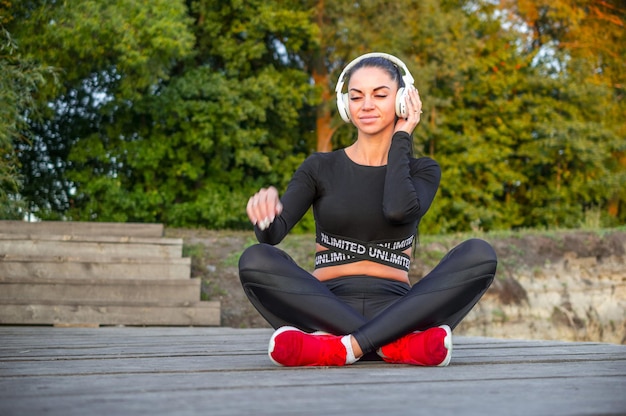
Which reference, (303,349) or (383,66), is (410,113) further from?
(303,349)

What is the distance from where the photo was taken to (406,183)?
9.83 feet

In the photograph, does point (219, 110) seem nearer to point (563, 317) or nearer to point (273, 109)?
point (273, 109)

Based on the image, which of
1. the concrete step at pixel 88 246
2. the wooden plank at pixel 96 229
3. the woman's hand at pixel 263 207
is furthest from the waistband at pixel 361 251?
the wooden plank at pixel 96 229

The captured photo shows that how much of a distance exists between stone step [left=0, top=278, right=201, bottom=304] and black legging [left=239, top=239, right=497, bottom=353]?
355 cm

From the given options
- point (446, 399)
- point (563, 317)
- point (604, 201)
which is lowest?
point (563, 317)

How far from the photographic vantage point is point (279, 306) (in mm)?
2920

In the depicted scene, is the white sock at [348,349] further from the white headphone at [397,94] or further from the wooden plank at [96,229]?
the wooden plank at [96,229]

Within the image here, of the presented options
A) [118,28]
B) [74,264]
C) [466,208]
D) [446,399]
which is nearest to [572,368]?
[446,399]

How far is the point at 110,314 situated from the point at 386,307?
3797 millimetres

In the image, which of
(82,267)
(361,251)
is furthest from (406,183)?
(82,267)

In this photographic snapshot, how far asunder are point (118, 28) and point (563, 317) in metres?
7.13

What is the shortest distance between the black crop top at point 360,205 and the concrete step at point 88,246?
171 inches

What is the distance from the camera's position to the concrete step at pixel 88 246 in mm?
6953

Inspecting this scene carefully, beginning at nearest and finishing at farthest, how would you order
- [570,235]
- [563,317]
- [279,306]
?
[279,306] < [563,317] < [570,235]
